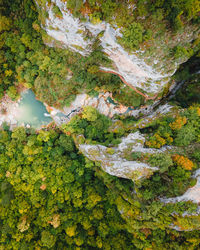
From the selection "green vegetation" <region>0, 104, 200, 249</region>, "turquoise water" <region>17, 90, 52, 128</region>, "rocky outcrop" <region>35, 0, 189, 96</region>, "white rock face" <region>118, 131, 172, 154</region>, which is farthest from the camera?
"turquoise water" <region>17, 90, 52, 128</region>

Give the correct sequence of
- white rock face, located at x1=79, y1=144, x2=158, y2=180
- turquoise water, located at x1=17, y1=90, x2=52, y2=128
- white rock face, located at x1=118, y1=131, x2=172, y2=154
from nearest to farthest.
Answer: white rock face, located at x1=79, y1=144, x2=158, y2=180, white rock face, located at x1=118, y1=131, x2=172, y2=154, turquoise water, located at x1=17, y1=90, x2=52, y2=128

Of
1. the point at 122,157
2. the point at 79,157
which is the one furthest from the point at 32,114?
the point at 122,157

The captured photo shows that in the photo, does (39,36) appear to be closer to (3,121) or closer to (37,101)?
(37,101)

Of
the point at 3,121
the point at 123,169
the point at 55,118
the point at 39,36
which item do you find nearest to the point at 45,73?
the point at 39,36

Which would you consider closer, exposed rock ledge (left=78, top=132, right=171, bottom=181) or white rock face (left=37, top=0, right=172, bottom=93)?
white rock face (left=37, top=0, right=172, bottom=93)

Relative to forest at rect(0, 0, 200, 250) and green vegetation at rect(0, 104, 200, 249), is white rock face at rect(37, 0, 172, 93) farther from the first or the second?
green vegetation at rect(0, 104, 200, 249)

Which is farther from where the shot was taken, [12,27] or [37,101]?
[37,101]

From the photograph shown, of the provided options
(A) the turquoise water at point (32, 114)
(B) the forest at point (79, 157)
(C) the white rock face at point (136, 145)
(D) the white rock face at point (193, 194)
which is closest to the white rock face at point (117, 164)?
(B) the forest at point (79, 157)

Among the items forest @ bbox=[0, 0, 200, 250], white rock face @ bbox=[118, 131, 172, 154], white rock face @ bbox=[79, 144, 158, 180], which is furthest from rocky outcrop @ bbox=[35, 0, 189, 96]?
white rock face @ bbox=[79, 144, 158, 180]
